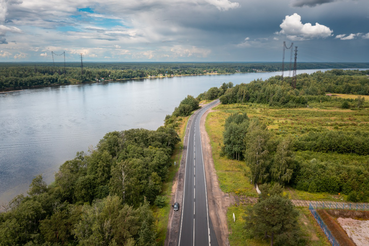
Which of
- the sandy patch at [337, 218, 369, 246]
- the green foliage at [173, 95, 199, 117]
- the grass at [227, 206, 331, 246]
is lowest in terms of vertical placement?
the grass at [227, 206, 331, 246]

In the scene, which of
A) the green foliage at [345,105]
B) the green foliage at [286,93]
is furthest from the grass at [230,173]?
the green foliage at [345,105]

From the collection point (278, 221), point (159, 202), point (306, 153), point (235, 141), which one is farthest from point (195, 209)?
point (306, 153)

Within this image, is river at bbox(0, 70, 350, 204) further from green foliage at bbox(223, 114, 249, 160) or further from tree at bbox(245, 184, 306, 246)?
tree at bbox(245, 184, 306, 246)

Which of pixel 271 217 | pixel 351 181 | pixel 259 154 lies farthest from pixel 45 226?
pixel 351 181

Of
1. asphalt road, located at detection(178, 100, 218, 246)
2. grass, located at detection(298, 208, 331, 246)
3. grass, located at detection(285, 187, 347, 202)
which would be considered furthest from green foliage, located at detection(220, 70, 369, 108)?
Answer: grass, located at detection(298, 208, 331, 246)

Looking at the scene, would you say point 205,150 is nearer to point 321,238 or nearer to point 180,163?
point 180,163

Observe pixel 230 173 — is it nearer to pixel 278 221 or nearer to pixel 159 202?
pixel 159 202
